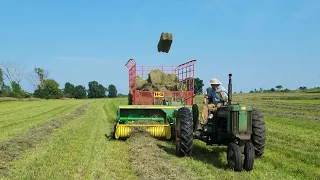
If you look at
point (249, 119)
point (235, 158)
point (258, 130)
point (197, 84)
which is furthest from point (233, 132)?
point (197, 84)

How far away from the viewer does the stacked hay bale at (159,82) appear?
43.9 feet

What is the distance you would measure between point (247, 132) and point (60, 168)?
3.53 meters

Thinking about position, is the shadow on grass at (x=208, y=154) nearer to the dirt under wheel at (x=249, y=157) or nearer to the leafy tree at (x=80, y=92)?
the dirt under wheel at (x=249, y=157)

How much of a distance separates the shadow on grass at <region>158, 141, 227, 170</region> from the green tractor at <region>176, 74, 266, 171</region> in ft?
0.97

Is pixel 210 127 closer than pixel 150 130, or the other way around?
pixel 210 127

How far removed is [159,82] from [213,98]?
557cm

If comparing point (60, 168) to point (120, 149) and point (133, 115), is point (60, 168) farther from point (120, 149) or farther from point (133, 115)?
point (133, 115)

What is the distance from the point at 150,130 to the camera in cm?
1028

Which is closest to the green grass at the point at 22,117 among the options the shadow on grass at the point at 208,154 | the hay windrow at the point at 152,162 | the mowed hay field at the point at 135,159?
the mowed hay field at the point at 135,159

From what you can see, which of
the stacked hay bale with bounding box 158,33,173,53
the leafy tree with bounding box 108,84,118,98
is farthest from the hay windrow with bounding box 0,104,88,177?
the leafy tree with bounding box 108,84,118,98

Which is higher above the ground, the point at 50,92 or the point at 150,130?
the point at 50,92

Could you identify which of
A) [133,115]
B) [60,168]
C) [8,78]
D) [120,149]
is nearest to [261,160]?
[120,149]

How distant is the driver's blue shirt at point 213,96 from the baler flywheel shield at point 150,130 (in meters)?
2.28

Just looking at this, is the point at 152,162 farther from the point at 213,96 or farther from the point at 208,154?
the point at 213,96
